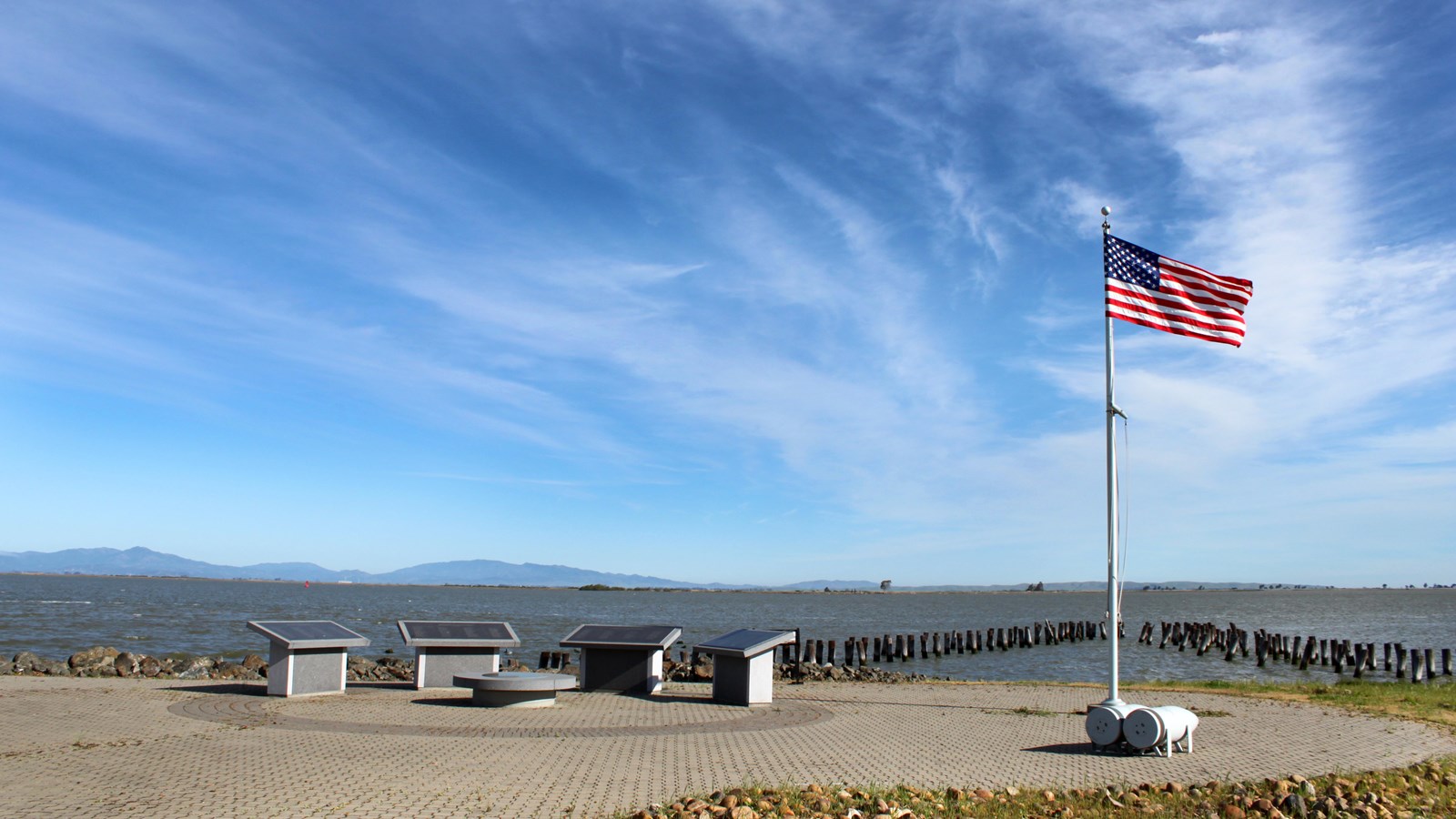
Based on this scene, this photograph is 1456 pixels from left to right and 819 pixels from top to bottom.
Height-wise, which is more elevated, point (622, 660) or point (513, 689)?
point (622, 660)

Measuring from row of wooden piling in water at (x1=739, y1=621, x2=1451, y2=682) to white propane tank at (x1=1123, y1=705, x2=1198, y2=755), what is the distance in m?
19.0

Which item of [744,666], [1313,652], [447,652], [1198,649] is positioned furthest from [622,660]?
[1198,649]

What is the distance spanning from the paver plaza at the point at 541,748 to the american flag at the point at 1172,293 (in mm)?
5771

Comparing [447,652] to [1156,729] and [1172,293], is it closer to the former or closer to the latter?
[1156,729]

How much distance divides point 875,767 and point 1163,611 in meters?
99.6

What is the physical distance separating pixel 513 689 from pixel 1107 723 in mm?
8592

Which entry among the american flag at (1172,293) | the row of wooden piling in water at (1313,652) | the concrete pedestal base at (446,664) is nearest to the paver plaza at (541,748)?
the concrete pedestal base at (446,664)

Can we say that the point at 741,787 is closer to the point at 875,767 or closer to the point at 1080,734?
the point at 875,767

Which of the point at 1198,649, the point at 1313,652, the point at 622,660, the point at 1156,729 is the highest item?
the point at 1156,729

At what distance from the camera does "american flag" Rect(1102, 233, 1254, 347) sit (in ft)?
46.8

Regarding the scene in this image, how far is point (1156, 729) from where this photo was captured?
38.4 ft

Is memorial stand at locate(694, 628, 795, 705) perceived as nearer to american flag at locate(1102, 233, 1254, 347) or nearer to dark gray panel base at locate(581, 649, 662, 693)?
dark gray panel base at locate(581, 649, 662, 693)

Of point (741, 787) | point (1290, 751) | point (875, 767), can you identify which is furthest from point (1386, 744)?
point (741, 787)

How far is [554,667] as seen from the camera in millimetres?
31859
